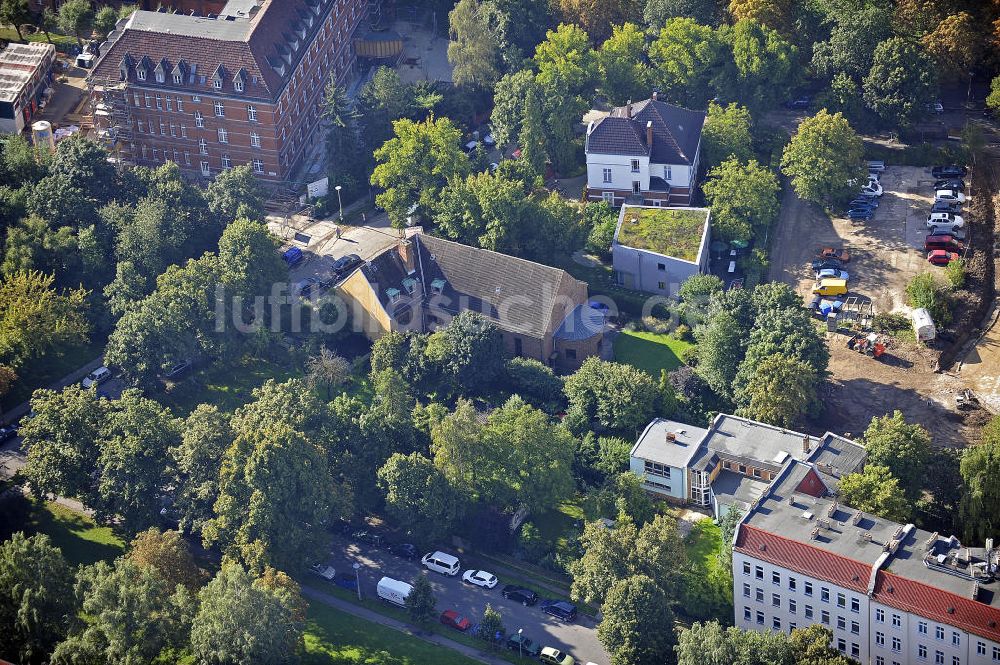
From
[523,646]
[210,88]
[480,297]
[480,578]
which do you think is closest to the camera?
[523,646]

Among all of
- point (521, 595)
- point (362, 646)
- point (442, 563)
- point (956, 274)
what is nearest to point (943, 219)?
point (956, 274)

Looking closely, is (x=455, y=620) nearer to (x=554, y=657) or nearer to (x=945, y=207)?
(x=554, y=657)

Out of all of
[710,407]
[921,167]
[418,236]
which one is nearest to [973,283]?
[921,167]

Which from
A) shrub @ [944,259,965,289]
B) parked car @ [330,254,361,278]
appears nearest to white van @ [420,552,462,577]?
parked car @ [330,254,361,278]

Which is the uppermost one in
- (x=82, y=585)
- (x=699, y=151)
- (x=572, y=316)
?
(x=699, y=151)

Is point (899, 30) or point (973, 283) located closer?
point (973, 283)

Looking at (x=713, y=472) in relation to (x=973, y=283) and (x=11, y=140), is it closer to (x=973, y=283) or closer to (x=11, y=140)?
(x=973, y=283)

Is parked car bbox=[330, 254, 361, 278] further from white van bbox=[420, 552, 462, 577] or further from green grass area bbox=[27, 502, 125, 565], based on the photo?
white van bbox=[420, 552, 462, 577]
